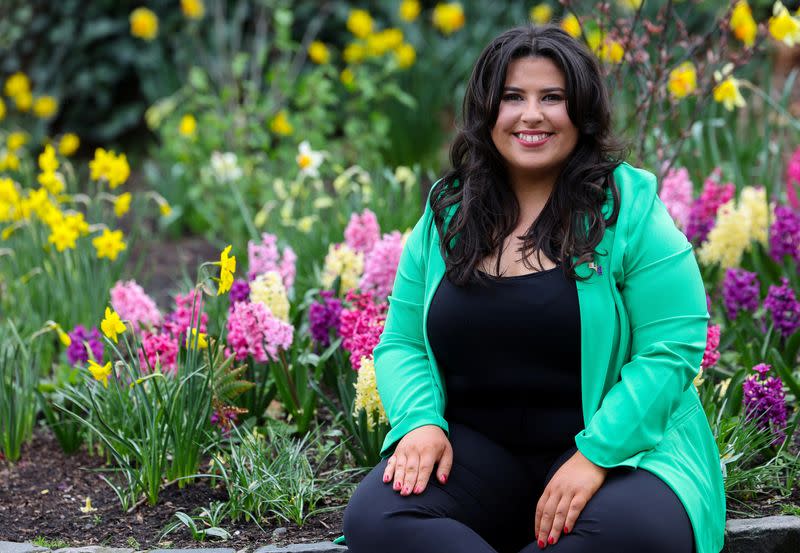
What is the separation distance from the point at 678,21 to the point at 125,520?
2351 mm

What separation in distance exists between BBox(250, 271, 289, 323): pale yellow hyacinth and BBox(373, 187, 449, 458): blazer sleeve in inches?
28.9

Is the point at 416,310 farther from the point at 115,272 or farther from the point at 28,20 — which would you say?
the point at 28,20

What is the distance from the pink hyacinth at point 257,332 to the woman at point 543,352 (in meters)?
0.62

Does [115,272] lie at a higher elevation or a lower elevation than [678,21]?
lower

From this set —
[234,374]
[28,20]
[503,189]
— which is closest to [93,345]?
[234,374]

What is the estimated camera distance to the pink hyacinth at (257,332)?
2.99 m

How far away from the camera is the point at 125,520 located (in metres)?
2.78

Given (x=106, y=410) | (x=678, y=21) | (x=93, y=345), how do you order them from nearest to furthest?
(x=106, y=410) < (x=93, y=345) < (x=678, y=21)

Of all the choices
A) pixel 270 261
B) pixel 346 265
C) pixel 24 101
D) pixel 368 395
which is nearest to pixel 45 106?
pixel 24 101

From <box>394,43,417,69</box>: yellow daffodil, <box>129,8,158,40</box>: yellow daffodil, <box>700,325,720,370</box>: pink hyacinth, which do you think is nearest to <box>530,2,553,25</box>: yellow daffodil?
<box>394,43,417,69</box>: yellow daffodil

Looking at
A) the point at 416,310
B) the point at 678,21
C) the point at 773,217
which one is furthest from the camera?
the point at 773,217

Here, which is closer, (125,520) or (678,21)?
(125,520)

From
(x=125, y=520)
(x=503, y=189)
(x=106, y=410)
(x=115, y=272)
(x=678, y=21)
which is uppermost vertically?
(x=678, y=21)

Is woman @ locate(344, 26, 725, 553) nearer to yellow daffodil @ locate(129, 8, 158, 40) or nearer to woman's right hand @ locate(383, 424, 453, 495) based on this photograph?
woman's right hand @ locate(383, 424, 453, 495)
